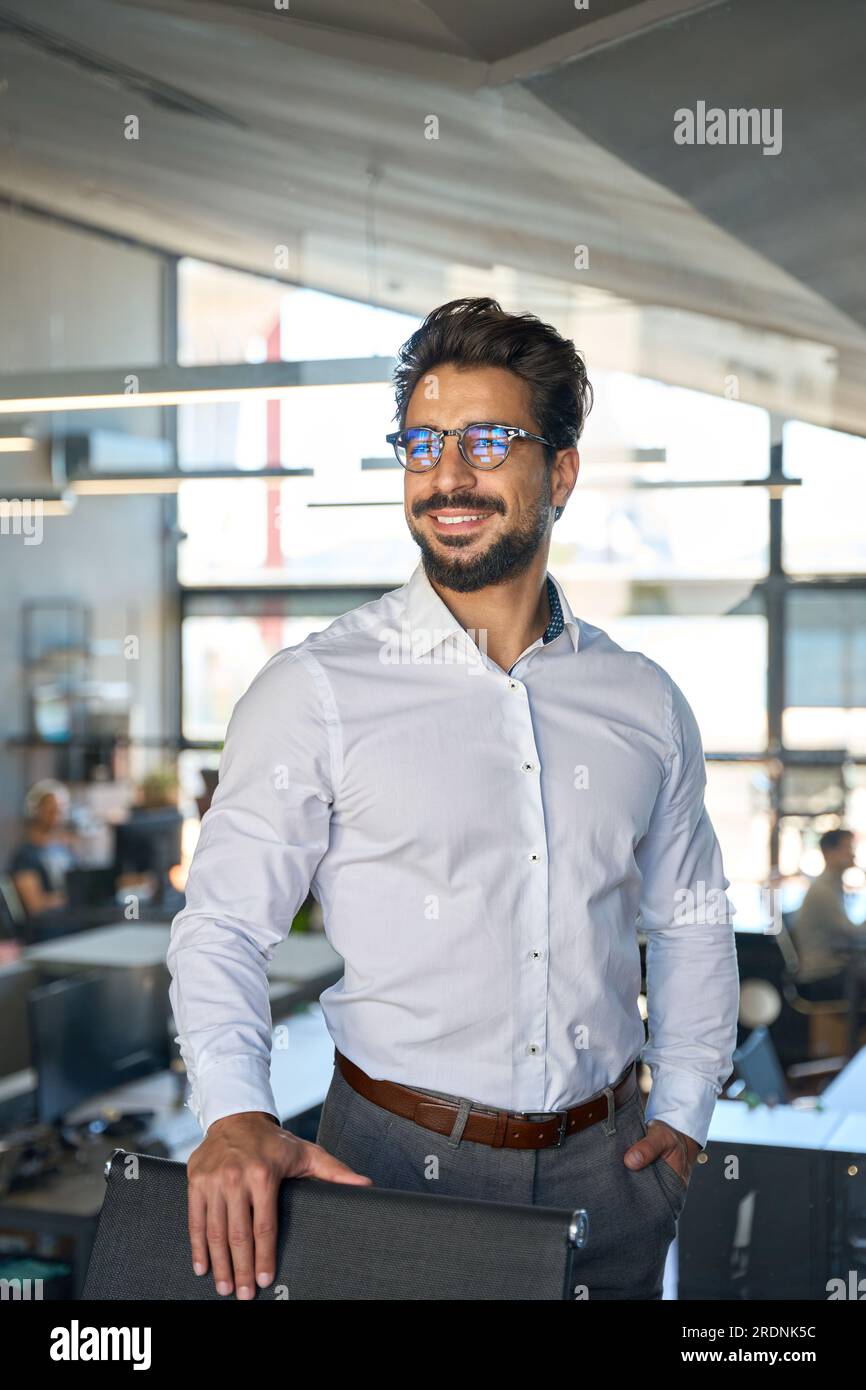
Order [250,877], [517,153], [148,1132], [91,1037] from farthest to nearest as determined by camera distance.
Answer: [517,153] < [91,1037] < [148,1132] < [250,877]

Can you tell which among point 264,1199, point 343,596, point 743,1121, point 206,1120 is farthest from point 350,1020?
point 343,596

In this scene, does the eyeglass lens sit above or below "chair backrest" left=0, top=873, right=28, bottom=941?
above

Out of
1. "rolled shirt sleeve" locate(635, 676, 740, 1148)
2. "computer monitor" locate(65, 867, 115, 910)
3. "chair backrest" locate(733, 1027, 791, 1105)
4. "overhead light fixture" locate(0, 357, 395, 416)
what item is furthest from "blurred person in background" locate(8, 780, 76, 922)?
"rolled shirt sleeve" locate(635, 676, 740, 1148)

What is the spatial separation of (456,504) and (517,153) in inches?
121

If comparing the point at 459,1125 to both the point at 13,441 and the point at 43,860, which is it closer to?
the point at 13,441

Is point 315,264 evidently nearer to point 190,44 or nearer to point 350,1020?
point 190,44

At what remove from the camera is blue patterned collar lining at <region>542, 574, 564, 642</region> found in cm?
181

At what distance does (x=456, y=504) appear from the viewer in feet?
5.42

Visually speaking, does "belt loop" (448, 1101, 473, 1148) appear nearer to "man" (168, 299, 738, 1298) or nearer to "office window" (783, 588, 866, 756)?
"man" (168, 299, 738, 1298)

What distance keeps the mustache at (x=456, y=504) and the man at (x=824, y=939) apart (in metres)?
3.97

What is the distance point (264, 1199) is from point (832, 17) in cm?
342

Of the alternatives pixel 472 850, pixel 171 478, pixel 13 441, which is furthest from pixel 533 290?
pixel 472 850

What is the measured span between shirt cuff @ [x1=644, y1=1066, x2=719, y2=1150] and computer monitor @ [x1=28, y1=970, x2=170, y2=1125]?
2.08 metres

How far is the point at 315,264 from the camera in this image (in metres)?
5.07
